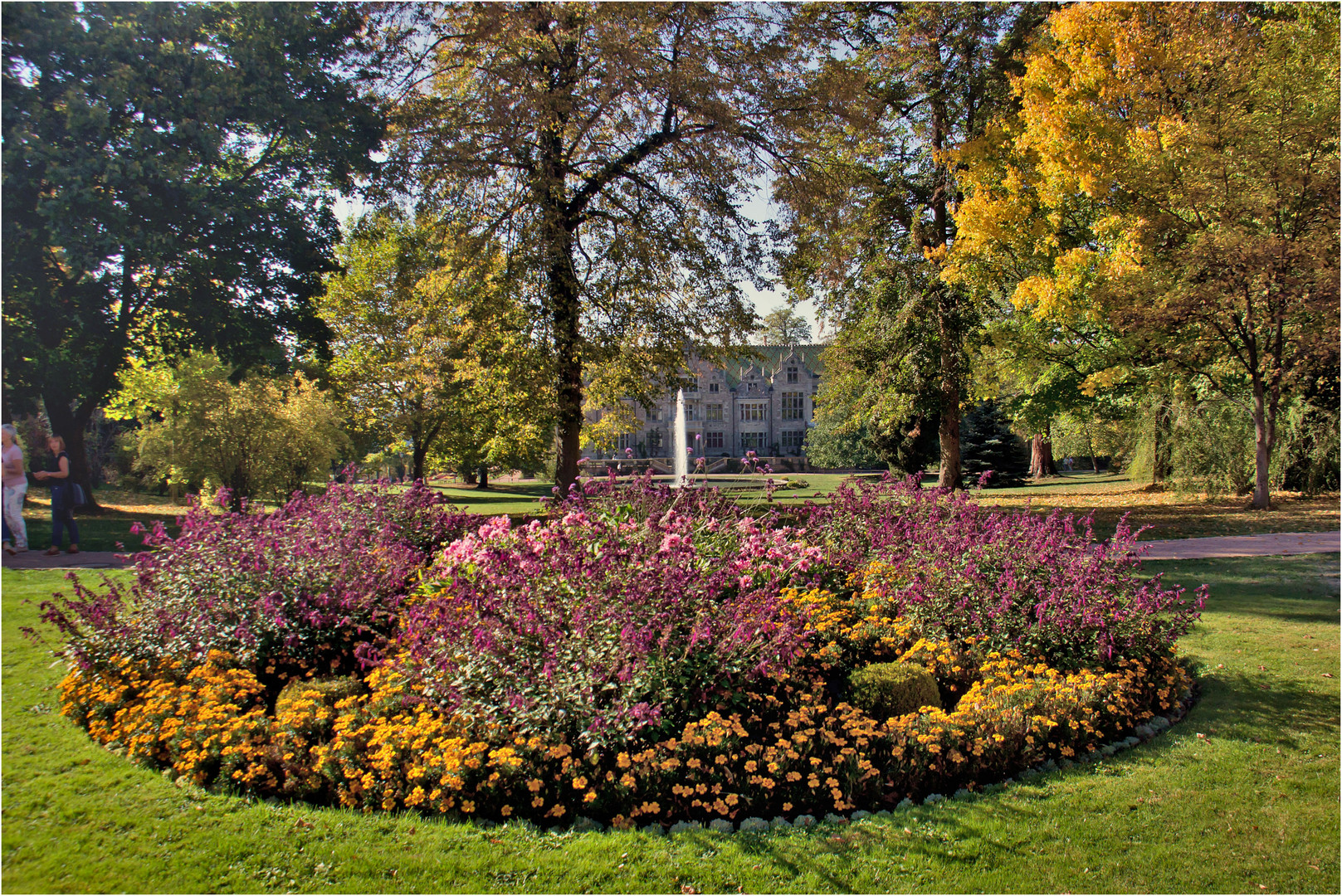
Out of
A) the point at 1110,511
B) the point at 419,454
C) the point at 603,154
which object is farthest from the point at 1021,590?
the point at 419,454

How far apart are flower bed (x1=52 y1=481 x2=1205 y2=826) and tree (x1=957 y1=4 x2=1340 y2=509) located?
3.10 metres

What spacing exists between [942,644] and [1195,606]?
2.11 meters

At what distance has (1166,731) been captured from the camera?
4.00 meters

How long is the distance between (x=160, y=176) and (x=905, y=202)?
617 inches

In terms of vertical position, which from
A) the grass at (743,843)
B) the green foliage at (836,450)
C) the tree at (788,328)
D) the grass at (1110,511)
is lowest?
the grass at (743,843)

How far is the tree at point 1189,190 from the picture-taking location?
596 centimetres

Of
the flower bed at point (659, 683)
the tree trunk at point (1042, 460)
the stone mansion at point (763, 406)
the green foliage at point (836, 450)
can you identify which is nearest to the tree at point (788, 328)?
the stone mansion at point (763, 406)

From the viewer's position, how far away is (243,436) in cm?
1296

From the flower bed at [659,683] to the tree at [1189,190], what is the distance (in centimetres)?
310

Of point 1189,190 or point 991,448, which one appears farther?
point 991,448

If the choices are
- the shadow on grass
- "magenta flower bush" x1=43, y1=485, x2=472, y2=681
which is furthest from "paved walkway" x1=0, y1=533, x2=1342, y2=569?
"magenta flower bush" x1=43, y1=485, x2=472, y2=681

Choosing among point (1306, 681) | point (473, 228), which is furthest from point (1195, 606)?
point (473, 228)

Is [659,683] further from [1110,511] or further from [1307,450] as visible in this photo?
[1110,511]

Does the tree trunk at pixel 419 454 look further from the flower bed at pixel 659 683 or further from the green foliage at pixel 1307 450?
the green foliage at pixel 1307 450
